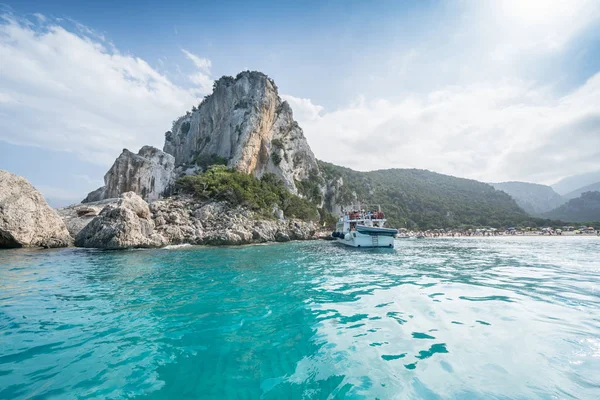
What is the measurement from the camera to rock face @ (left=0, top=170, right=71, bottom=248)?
1941 centimetres

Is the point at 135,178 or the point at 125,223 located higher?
the point at 135,178

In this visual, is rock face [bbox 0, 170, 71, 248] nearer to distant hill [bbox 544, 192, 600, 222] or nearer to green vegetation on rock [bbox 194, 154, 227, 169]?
green vegetation on rock [bbox 194, 154, 227, 169]

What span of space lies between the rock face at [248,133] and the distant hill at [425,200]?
19.3 meters

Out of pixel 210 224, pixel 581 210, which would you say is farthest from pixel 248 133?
pixel 581 210

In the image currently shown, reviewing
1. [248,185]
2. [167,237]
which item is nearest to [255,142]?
[248,185]

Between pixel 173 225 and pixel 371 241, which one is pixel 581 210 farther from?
pixel 173 225

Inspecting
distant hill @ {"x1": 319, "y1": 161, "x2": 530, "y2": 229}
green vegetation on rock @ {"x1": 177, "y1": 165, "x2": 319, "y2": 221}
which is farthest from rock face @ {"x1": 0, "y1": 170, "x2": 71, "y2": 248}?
distant hill @ {"x1": 319, "y1": 161, "x2": 530, "y2": 229}

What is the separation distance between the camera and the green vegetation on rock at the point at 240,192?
38.5 m

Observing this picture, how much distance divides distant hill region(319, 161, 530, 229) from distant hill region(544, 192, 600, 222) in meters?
26.3

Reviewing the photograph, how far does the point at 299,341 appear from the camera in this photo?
490 centimetres

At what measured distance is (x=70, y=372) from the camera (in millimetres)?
3723

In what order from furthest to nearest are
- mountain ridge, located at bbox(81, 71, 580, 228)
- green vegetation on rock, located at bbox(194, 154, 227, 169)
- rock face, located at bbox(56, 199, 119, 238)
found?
green vegetation on rock, located at bbox(194, 154, 227, 169) < mountain ridge, located at bbox(81, 71, 580, 228) < rock face, located at bbox(56, 199, 119, 238)

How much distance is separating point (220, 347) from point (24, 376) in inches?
107

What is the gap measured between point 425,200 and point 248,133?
91.2 m
